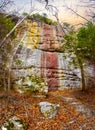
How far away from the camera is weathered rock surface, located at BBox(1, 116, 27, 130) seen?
15.0 metres

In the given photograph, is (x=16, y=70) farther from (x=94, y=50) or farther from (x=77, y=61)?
(x=94, y=50)

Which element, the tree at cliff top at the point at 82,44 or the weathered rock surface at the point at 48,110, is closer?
the weathered rock surface at the point at 48,110

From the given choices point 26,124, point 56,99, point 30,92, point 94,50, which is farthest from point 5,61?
point 26,124

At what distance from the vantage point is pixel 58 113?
1788cm

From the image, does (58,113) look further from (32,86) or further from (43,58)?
(43,58)

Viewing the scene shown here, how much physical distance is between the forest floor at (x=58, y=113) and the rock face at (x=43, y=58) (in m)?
4.65

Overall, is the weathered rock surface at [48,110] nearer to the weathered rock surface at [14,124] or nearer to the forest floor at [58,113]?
the forest floor at [58,113]

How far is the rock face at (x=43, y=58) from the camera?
26281mm

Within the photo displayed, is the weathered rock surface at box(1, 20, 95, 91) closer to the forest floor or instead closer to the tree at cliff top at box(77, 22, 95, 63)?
the tree at cliff top at box(77, 22, 95, 63)

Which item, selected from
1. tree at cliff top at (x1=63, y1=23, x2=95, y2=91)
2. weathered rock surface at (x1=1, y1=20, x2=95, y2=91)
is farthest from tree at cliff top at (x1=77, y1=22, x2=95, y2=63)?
weathered rock surface at (x1=1, y1=20, x2=95, y2=91)

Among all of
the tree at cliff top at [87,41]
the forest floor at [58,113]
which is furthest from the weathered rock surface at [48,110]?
the tree at cliff top at [87,41]

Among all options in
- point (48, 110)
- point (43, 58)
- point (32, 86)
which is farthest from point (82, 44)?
point (48, 110)

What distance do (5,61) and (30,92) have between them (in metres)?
4.18

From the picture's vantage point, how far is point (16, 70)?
85.4 feet
